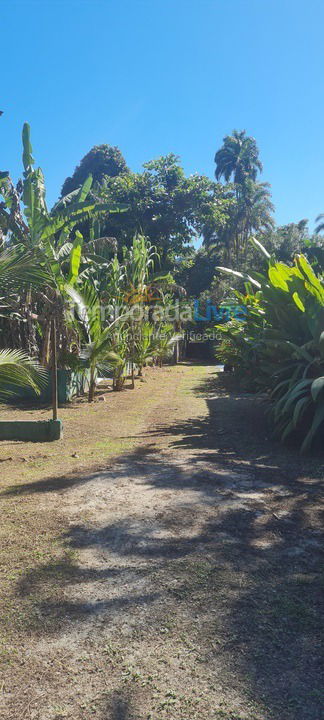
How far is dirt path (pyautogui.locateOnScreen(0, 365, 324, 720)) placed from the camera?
176 cm

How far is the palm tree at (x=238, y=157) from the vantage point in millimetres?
44531

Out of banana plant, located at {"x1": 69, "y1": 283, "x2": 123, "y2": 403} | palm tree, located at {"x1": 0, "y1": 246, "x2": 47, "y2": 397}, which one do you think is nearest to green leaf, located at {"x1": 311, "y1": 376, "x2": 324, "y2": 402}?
palm tree, located at {"x1": 0, "y1": 246, "x2": 47, "y2": 397}

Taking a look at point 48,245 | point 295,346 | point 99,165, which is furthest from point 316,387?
point 99,165

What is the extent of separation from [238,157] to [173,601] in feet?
154

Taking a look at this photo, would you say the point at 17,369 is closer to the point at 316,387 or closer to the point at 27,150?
the point at 316,387

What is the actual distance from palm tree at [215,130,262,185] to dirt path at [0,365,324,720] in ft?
145

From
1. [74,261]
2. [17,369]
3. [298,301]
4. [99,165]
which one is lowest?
[17,369]

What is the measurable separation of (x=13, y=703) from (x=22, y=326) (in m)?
8.76

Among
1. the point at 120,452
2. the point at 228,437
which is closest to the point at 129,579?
the point at 120,452

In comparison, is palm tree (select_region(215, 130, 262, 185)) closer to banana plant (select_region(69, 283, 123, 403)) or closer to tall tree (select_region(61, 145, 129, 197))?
tall tree (select_region(61, 145, 129, 197))

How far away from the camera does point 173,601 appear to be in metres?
2.34

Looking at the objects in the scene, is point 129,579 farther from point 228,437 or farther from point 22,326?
point 22,326

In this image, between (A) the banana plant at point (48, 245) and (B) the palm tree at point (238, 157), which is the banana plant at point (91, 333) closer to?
(A) the banana plant at point (48, 245)

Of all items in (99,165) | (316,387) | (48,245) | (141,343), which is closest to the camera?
(316,387)
